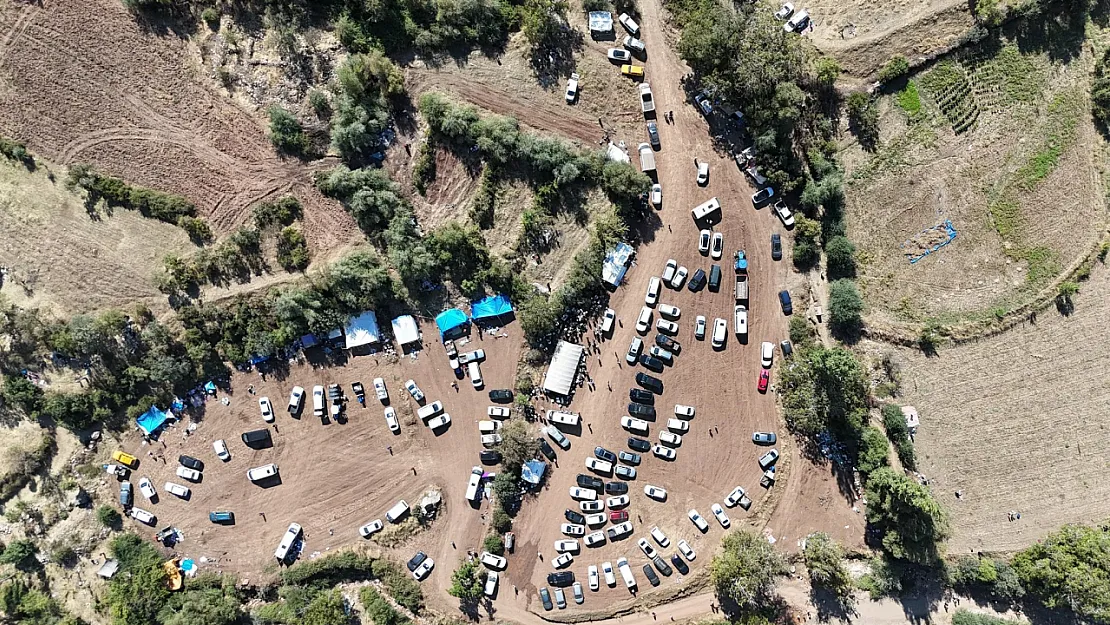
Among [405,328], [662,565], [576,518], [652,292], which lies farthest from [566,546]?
[405,328]

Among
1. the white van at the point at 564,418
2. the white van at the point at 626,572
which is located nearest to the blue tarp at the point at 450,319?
the white van at the point at 564,418

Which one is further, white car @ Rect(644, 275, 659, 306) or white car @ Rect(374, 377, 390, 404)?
white car @ Rect(374, 377, 390, 404)

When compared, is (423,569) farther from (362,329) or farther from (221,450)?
(362,329)

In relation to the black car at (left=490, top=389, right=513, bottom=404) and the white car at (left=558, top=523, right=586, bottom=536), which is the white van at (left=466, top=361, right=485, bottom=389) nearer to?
the black car at (left=490, top=389, right=513, bottom=404)

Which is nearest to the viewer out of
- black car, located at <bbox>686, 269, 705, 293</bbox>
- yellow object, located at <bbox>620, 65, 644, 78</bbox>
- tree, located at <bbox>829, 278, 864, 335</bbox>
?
tree, located at <bbox>829, 278, 864, 335</bbox>

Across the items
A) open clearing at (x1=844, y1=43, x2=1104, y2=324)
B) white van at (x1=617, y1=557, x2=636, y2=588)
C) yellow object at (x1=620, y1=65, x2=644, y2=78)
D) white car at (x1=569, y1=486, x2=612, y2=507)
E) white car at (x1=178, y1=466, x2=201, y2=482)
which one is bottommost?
white car at (x1=178, y1=466, x2=201, y2=482)

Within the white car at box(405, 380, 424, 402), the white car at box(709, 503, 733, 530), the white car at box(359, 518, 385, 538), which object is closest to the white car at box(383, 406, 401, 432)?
the white car at box(405, 380, 424, 402)

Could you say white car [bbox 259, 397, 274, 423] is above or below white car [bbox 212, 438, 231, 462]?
above
